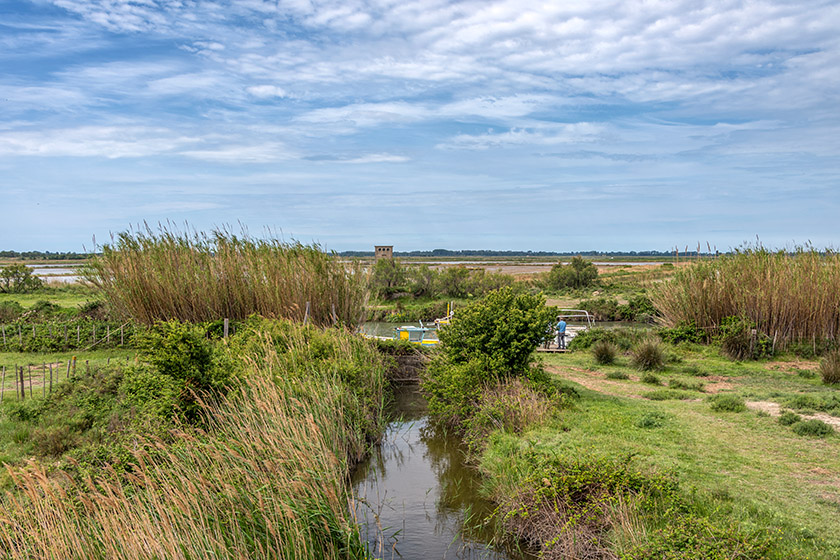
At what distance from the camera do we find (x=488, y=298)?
518 inches

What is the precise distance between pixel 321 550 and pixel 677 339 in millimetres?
17748

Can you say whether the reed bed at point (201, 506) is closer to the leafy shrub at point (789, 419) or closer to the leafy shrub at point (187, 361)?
the leafy shrub at point (187, 361)

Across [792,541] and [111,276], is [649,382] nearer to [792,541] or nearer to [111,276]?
[792,541]

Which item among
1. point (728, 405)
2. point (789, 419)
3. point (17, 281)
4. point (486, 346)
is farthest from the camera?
point (17, 281)

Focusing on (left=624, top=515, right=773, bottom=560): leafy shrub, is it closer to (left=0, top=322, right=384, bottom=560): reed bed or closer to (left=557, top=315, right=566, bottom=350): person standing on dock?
(left=0, top=322, right=384, bottom=560): reed bed

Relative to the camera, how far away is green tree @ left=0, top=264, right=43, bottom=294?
38.0 metres

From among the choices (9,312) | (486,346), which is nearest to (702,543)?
(486,346)

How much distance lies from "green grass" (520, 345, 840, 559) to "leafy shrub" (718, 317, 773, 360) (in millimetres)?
4018

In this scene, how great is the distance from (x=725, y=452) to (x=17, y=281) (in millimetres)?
42564

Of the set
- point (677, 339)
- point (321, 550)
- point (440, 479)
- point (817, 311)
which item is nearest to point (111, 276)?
point (440, 479)

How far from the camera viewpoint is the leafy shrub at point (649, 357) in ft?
56.5

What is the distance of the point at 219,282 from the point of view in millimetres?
17672

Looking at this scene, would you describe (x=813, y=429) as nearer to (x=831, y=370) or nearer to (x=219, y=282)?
(x=831, y=370)

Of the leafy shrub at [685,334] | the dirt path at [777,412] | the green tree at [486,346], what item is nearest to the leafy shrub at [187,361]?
the green tree at [486,346]
